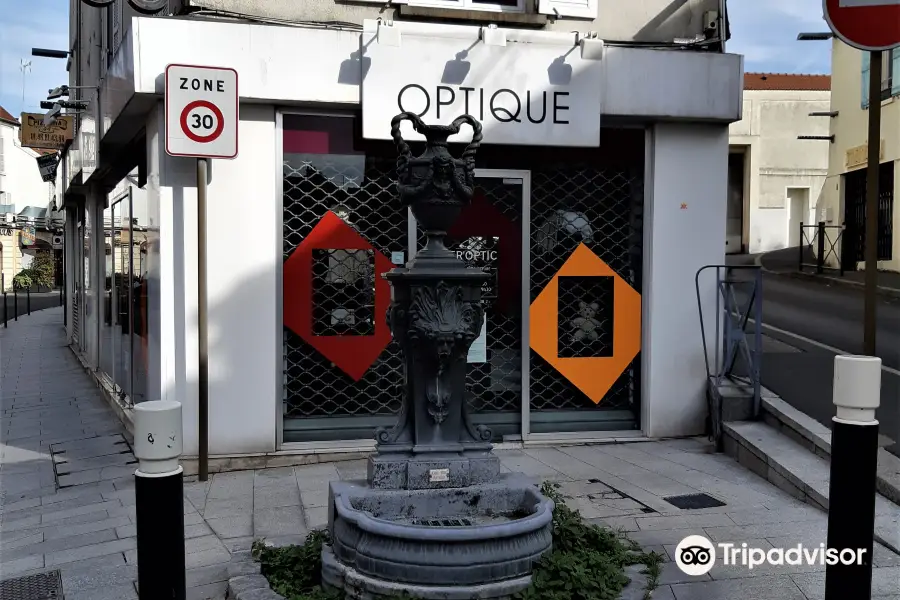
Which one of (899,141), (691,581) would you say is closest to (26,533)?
(691,581)

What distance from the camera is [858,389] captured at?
3.59 meters

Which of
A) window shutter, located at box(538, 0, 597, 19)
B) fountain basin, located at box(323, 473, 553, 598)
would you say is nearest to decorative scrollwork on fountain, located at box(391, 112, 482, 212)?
fountain basin, located at box(323, 473, 553, 598)

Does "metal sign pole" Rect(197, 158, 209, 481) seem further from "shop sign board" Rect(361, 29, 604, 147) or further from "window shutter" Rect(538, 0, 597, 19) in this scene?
"window shutter" Rect(538, 0, 597, 19)

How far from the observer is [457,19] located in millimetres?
7402

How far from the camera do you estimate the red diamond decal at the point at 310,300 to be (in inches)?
286

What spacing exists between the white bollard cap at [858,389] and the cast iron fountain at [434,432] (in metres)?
1.46

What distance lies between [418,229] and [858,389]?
4538mm

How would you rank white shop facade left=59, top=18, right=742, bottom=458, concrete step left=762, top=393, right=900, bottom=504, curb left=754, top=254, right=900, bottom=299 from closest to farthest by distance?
concrete step left=762, top=393, right=900, bottom=504 < white shop facade left=59, top=18, right=742, bottom=458 < curb left=754, top=254, right=900, bottom=299

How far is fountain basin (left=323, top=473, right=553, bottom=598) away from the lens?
3879 mm

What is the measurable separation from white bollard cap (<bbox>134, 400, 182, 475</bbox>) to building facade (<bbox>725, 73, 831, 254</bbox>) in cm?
2925

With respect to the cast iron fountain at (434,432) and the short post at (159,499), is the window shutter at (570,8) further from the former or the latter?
the short post at (159,499)

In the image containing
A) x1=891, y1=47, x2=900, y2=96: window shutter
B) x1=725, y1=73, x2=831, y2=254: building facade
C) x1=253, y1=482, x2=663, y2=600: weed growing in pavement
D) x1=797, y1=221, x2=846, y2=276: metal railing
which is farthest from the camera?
x1=725, y1=73, x2=831, y2=254: building facade

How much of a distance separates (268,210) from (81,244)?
11580mm

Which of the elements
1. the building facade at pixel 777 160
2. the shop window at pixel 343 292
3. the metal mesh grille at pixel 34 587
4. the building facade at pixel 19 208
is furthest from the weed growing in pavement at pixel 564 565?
the building facade at pixel 19 208
